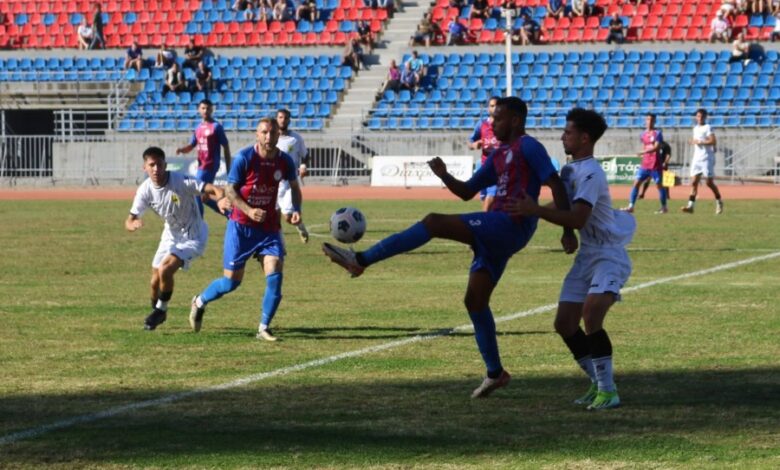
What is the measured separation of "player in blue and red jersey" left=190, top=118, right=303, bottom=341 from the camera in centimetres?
1243

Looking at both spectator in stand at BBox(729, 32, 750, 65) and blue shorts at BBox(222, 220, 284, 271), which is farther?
spectator in stand at BBox(729, 32, 750, 65)

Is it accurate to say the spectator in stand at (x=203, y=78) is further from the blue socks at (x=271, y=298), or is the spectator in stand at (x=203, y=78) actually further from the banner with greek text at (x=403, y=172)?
the blue socks at (x=271, y=298)

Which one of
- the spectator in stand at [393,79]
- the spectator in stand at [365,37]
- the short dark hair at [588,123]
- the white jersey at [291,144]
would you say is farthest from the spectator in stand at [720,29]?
the short dark hair at [588,123]

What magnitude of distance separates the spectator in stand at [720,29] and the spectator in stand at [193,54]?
17.8 m

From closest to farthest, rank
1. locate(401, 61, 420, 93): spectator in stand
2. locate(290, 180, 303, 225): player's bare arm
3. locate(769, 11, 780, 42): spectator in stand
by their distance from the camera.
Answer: locate(290, 180, 303, 225): player's bare arm → locate(769, 11, 780, 42): spectator in stand → locate(401, 61, 420, 93): spectator in stand

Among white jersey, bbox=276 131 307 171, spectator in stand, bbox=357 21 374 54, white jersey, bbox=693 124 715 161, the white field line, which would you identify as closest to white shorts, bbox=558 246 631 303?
the white field line

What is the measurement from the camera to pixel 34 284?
17.3 m

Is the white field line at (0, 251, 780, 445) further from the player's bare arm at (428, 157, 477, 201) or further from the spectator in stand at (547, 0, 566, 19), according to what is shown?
the spectator in stand at (547, 0, 566, 19)

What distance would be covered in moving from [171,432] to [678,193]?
33418mm

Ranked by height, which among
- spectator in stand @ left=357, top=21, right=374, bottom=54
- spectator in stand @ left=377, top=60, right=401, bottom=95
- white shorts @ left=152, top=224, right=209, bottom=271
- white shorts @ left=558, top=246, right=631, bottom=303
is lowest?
white shorts @ left=152, top=224, right=209, bottom=271

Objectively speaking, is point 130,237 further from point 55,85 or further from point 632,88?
point 55,85

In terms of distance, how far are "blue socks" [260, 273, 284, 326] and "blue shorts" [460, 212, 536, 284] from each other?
3486 mm

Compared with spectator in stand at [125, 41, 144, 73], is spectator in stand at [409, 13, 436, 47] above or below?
above

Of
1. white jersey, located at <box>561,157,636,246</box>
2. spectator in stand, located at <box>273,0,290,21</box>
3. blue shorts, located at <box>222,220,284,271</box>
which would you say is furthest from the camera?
spectator in stand, located at <box>273,0,290,21</box>
